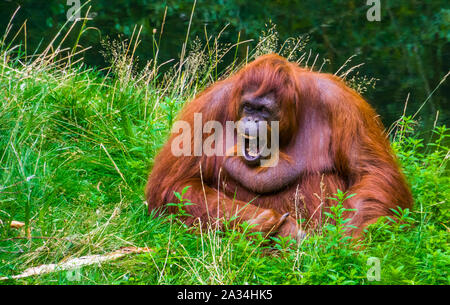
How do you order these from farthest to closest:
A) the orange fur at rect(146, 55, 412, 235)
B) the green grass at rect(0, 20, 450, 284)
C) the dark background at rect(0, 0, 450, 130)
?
the dark background at rect(0, 0, 450, 130) → the orange fur at rect(146, 55, 412, 235) → the green grass at rect(0, 20, 450, 284)

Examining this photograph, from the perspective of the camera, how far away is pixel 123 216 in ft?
13.4

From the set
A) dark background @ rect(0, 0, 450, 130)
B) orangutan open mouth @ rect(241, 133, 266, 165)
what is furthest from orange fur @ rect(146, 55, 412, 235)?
dark background @ rect(0, 0, 450, 130)

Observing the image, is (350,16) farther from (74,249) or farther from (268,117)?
(74,249)

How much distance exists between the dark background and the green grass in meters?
4.13

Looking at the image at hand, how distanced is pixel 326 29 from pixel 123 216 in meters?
7.44

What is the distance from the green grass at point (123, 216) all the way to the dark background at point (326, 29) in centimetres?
413

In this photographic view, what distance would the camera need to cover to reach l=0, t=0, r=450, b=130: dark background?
31.2 ft

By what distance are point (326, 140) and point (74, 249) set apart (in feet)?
4.88

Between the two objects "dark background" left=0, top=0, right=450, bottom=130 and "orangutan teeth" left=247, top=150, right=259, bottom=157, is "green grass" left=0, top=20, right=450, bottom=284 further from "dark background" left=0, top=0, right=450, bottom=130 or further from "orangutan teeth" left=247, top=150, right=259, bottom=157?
"dark background" left=0, top=0, right=450, bottom=130

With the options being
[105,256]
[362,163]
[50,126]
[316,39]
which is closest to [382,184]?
[362,163]

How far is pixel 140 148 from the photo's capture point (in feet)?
15.6

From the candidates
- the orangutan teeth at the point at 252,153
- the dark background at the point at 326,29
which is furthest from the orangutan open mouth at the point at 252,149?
the dark background at the point at 326,29

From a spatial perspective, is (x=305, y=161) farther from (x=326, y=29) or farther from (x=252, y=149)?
(x=326, y=29)

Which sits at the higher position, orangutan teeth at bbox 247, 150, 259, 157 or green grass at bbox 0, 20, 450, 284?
orangutan teeth at bbox 247, 150, 259, 157
